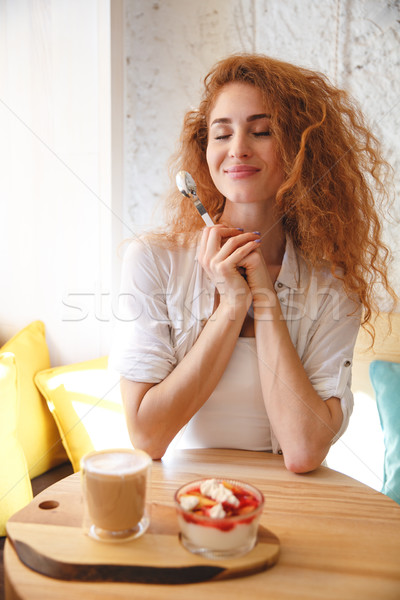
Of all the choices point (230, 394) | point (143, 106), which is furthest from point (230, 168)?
point (143, 106)

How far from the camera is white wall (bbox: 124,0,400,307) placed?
5.33 ft

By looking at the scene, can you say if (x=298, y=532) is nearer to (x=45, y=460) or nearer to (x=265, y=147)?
(x=265, y=147)

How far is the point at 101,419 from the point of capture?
168 cm

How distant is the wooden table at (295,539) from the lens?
636 millimetres

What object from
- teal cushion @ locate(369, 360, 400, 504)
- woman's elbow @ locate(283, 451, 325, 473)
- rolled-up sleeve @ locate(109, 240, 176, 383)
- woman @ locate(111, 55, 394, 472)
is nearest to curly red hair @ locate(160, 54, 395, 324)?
woman @ locate(111, 55, 394, 472)

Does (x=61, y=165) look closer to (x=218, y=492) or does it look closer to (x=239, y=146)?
(x=239, y=146)

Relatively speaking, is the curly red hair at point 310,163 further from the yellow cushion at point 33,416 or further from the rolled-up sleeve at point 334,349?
the yellow cushion at point 33,416

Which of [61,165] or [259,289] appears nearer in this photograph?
[259,289]

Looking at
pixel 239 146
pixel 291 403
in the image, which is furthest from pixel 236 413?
pixel 239 146

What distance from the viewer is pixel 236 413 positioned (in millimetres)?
1194

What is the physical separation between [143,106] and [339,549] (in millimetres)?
1615

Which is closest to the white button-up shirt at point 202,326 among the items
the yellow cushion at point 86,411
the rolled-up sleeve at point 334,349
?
the rolled-up sleeve at point 334,349

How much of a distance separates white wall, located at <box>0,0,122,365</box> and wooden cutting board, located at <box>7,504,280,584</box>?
4.04 ft

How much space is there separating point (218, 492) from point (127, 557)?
0.14m
